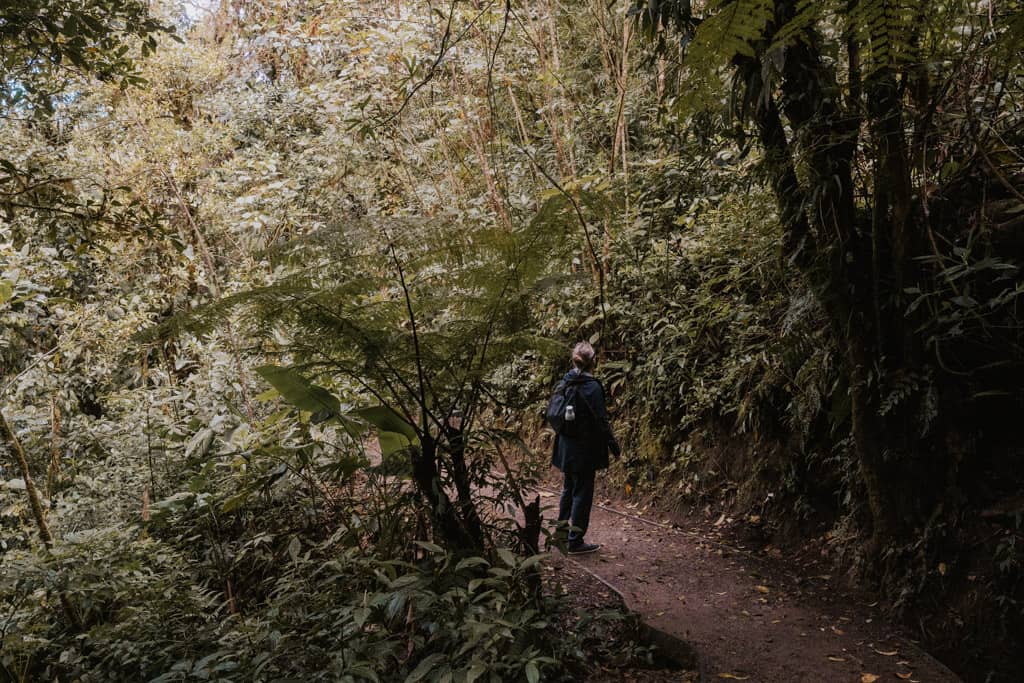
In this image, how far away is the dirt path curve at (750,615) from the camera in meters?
3.67

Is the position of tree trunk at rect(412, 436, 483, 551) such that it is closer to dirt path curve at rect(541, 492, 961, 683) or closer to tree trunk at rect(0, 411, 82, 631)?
dirt path curve at rect(541, 492, 961, 683)

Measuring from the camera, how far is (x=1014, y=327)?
3596mm

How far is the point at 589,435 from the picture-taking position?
5.31m

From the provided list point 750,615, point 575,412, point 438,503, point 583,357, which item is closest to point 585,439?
point 575,412

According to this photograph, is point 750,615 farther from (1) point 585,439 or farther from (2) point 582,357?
(2) point 582,357

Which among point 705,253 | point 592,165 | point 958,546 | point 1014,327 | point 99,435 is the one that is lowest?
point 958,546

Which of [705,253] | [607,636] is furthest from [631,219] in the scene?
[607,636]

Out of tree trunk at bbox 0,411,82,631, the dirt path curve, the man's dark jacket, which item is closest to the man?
the man's dark jacket

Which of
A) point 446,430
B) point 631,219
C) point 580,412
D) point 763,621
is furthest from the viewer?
point 631,219

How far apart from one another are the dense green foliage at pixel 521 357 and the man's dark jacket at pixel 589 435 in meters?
0.58

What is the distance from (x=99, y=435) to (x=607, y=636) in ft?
17.9

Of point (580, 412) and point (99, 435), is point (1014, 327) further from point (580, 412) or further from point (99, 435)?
point (99, 435)

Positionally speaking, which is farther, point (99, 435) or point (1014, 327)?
point (99, 435)

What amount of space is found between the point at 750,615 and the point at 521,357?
2.35 m
